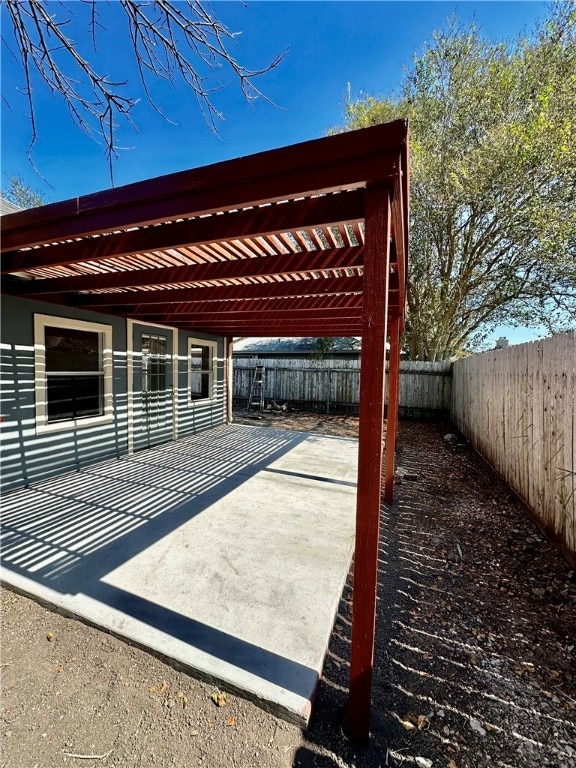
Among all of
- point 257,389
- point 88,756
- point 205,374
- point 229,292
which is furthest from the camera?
point 257,389

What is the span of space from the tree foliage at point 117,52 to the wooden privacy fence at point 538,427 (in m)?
3.28

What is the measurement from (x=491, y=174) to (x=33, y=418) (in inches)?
391

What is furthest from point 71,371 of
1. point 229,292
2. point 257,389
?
point 257,389

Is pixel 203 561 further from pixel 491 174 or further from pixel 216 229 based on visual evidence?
pixel 491 174

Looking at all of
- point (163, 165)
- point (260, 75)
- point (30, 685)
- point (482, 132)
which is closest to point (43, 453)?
point (30, 685)

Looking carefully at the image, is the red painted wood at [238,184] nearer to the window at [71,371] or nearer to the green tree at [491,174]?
the window at [71,371]

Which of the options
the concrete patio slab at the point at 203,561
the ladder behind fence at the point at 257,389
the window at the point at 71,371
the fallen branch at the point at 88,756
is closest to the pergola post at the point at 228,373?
the ladder behind fence at the point at 257,389

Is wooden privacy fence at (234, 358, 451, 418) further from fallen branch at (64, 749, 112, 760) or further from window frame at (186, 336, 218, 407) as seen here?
fallen branch at (64, 749, 112, 760)

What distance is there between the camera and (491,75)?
7.35 m

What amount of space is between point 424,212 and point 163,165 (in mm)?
7813

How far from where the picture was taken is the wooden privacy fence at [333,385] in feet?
32.3

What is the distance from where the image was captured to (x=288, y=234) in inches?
88.1

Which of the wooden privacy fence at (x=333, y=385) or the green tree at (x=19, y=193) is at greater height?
the green tree at (x=19, y=193)

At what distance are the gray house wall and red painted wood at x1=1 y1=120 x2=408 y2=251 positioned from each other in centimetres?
235
